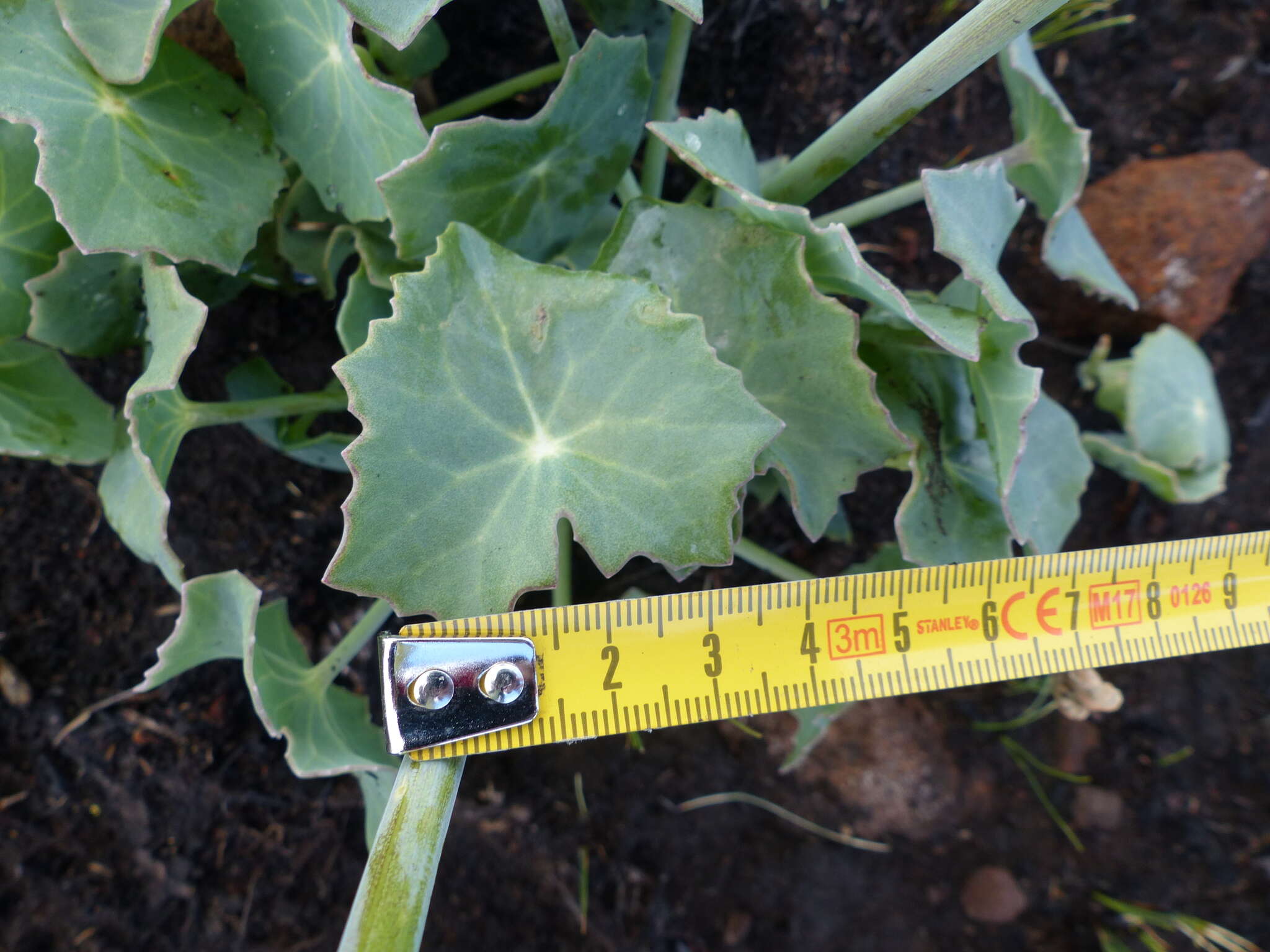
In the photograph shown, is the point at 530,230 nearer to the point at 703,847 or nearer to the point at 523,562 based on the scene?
the point at 523,562

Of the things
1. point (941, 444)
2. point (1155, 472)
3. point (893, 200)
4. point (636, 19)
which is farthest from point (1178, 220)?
point (636, 19)

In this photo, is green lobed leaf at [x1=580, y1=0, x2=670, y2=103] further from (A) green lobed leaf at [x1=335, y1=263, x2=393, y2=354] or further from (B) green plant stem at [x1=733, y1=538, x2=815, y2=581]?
(B) green plant stem at [x1=733, y1=538, x2=815, y2=581]

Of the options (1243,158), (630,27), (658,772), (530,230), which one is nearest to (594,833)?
(658,772)

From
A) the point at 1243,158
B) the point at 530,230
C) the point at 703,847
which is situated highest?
the point at 530,230

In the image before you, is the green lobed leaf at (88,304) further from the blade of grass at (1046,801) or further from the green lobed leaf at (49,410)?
the blade of grass at (1046,801)

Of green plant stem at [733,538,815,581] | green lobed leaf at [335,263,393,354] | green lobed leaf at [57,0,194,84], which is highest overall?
green lobed leaf at [57,0,194,84]

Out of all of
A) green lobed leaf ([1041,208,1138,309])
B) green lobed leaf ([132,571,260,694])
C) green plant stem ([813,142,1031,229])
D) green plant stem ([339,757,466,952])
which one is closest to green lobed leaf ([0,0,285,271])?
green lobed leaf ([132,571,260,694])
